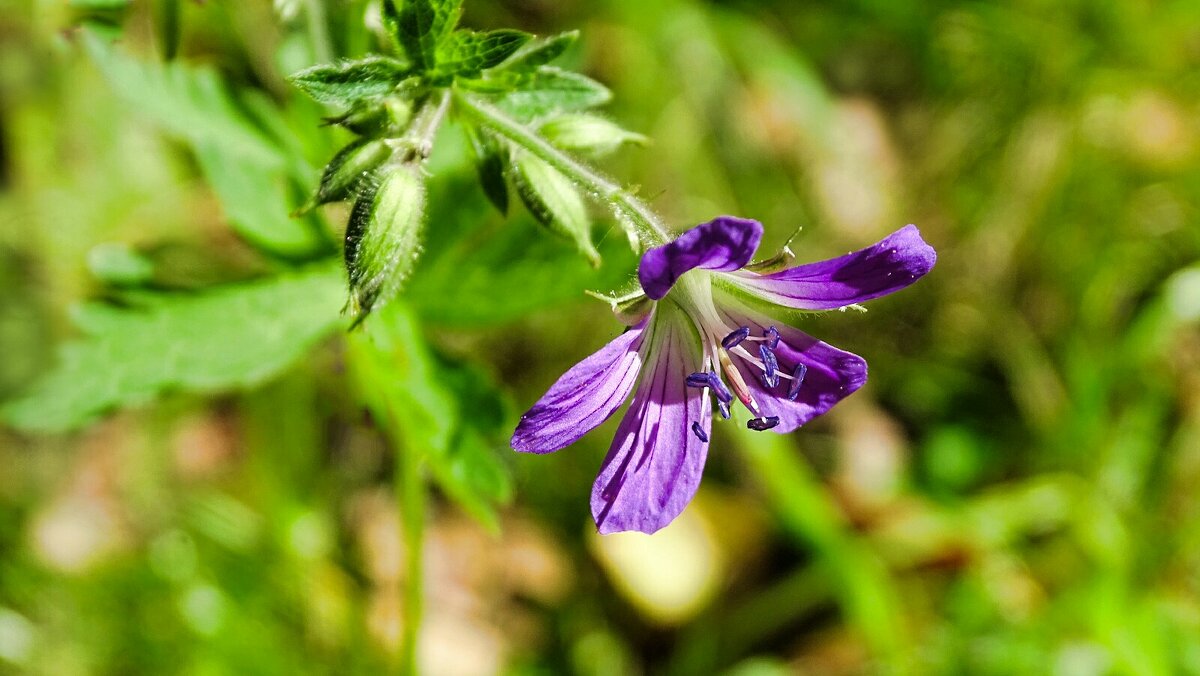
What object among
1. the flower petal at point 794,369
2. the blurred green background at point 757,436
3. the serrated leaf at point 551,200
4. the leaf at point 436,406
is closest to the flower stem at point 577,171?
the serrated leaf at point 551,200

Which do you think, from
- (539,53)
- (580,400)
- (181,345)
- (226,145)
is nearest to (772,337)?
(580,400)

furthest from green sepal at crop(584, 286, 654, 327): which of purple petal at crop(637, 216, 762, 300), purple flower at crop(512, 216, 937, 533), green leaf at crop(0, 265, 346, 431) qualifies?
green leaf at crop(0, 265, 346, 431)

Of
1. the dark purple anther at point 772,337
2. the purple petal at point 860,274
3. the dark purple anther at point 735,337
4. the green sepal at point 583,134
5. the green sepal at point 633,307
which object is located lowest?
the dark purple anther at point 772,337

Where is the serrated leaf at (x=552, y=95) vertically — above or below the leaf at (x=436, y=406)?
above

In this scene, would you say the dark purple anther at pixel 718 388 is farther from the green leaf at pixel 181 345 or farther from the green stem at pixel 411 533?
the green leaf at pixel 181 345

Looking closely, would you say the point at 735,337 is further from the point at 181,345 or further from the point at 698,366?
the point at 181,345
